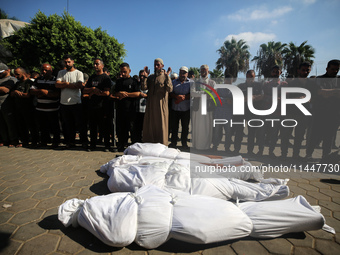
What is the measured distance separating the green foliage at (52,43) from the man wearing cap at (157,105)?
13994 mm

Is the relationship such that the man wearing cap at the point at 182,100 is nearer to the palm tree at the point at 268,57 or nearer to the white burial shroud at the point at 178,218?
the white burial shroud at the point at 178,218

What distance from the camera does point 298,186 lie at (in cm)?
277

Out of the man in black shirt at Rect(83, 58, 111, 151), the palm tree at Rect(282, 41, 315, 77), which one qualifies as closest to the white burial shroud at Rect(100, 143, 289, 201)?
the man in black shirt at Rect(83, 58, 111, 151)

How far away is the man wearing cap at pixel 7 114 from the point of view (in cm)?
476

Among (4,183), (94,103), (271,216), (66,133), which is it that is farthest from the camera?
(66,133)

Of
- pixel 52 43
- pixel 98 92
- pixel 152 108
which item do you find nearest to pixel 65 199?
pixel 98 92

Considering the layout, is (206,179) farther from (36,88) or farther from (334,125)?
(36,88)

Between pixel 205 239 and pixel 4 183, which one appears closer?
pixel 205 239

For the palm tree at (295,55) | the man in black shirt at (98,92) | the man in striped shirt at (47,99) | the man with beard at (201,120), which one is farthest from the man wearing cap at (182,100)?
the palm tree at (295,55)

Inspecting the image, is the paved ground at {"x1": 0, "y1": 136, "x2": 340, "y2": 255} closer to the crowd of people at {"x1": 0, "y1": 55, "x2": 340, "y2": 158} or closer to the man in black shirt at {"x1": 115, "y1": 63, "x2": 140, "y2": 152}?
the crowd of people at {"x1": 0, "y1": 55, "x2": 340, "y2": 158}

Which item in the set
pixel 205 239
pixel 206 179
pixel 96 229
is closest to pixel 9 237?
pixel 96 229

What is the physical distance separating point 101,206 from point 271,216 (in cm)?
151

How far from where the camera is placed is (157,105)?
4391 mm

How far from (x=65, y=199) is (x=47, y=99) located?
3195mm
